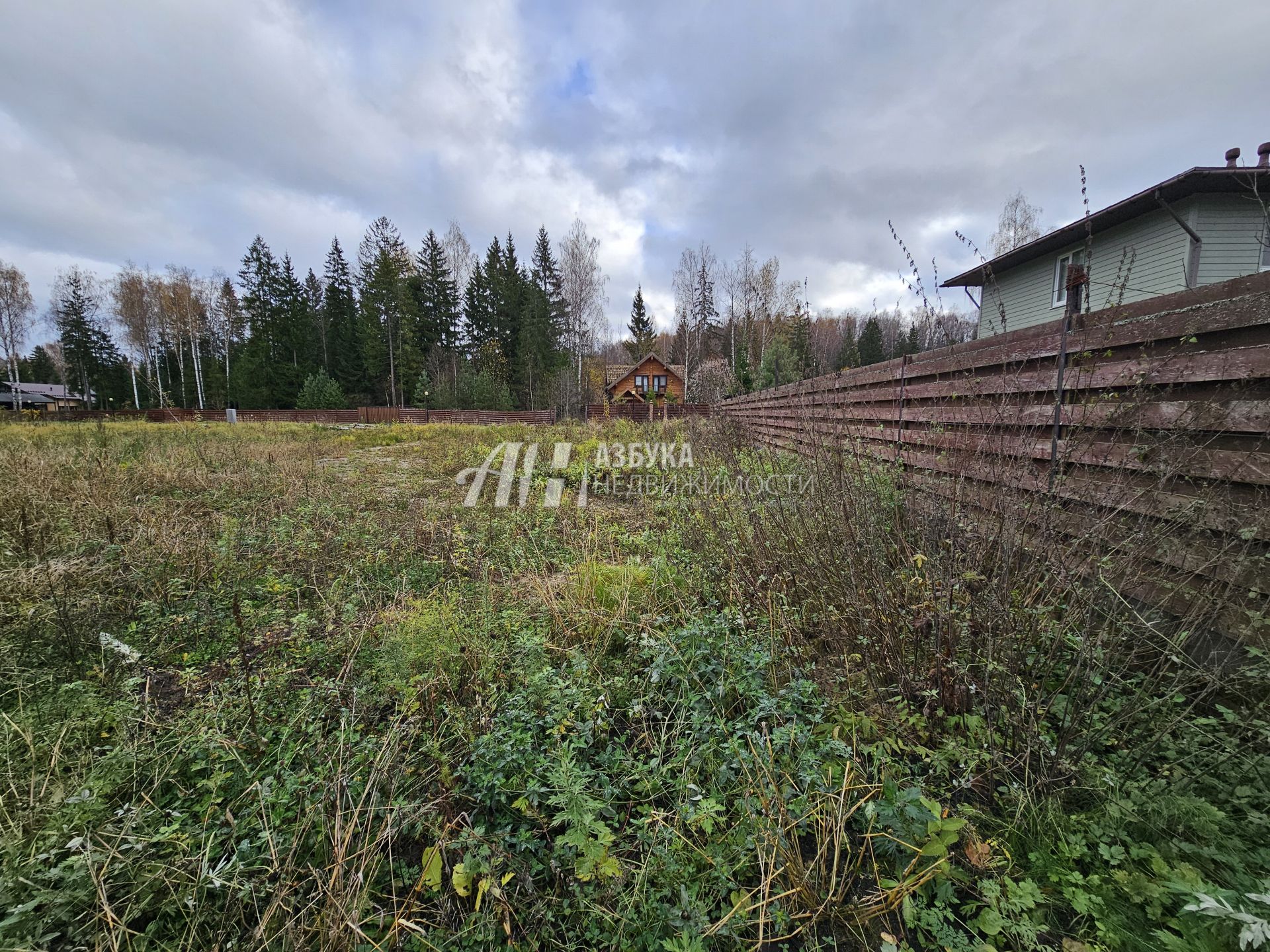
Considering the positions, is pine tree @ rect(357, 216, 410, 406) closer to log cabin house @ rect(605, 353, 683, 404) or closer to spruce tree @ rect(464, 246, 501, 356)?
spruce tree @ rect(464, 246, 501, 356)

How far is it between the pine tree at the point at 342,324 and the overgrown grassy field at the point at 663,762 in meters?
31.0

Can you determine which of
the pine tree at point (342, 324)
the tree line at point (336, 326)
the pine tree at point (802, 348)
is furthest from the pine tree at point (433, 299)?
the pine tree at point (802, 348)

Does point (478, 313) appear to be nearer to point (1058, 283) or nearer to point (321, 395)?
point (321, 395)

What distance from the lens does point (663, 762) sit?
5.36 ft

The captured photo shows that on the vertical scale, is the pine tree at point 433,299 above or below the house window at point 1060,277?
above

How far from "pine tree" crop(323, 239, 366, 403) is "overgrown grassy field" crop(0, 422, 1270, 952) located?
102 ft

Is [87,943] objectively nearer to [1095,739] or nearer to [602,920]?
[602,920]

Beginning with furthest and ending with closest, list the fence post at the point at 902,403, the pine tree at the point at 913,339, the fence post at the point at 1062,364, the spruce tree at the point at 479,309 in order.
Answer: the spruce tree at the point at 479,309 < the fence post at the point at 902,403 < the pine tree at the point at 913,339 < the fence post at the point at 1062,364

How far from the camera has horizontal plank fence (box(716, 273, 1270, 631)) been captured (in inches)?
54.7

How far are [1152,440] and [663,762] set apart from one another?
2087 millimetres

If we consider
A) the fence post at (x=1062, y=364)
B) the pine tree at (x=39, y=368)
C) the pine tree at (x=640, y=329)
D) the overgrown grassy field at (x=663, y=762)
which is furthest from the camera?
the pine tree at (x=39, y=368)

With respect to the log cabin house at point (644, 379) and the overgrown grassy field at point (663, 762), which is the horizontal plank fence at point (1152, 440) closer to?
the overgrown grassy field at point (663, 762)

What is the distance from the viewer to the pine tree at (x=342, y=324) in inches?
1137

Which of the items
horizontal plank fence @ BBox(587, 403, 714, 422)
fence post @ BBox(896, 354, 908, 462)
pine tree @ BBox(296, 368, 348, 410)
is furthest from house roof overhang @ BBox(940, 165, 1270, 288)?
pine tree @ BBox(296, 368, 348, 410)
